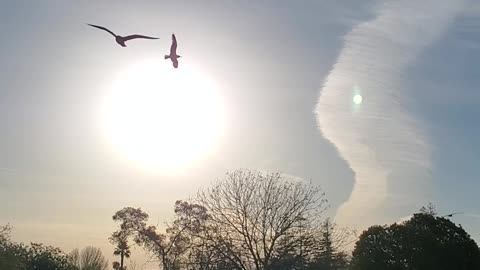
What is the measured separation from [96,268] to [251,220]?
2985 cm

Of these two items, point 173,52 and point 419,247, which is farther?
point 419,247

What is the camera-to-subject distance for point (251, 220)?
34156 mm

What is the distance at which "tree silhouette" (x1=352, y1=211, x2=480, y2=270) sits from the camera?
1420 inches

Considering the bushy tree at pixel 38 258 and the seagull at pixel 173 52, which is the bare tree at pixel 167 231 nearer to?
the bushy tree at pixel 38 258

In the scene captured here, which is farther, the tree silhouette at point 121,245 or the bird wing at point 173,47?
the tree silhouette at point 121,245

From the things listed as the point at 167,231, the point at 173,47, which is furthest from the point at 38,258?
the point at 173,47

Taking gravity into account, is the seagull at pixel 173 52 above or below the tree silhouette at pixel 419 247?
below

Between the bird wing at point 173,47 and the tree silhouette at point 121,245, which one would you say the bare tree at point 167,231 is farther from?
the bird wing at point 173,47

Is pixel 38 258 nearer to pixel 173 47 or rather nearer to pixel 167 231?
pixel 167 231

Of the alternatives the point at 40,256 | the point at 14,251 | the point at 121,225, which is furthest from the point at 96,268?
the point at 14,251

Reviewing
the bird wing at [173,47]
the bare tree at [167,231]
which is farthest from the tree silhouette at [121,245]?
the bird wing at [173,47]

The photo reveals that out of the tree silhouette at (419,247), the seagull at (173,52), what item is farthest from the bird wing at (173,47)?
the tree silhouette at (419,247)

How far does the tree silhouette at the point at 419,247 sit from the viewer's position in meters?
36.1

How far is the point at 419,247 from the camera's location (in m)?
36.5
